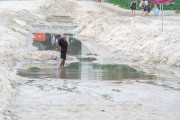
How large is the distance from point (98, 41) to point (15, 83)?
15.2m

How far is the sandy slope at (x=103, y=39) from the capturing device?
19.3 m

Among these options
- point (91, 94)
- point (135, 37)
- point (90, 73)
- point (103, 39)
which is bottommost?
point (91, 94)

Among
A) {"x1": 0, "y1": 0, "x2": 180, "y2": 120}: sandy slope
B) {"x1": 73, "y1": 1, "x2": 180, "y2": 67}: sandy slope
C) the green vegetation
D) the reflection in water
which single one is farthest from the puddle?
the green vegetation

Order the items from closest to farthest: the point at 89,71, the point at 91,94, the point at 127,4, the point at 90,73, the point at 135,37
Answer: the point at 91,94, the point at 90,73, the point at 89,71, the point at 135,37, the point at 127,4

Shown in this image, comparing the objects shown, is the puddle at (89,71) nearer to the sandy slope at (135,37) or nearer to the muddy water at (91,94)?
the muddy water at (91,94)

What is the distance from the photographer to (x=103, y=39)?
3309cm

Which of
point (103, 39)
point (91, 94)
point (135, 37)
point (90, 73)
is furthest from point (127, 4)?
point (91, 94)

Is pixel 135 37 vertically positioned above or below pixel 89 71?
above

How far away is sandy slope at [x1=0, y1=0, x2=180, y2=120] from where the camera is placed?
1927cm

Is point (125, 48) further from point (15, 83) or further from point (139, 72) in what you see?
point (15, 83)

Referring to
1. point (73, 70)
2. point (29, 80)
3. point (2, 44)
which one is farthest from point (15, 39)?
point (29, 80)

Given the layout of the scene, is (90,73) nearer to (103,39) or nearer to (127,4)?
(103,39)

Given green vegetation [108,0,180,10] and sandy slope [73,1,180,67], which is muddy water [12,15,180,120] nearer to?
sandy slope [73,1,180,67]

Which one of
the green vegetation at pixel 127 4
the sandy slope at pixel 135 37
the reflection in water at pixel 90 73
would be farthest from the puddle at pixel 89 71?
the green vegetation at pixel 127 4
